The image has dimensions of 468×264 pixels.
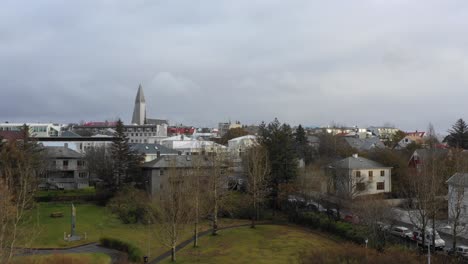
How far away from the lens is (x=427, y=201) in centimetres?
3262

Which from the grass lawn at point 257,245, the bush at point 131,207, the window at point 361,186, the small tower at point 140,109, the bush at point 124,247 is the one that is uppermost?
the small tower at point 140,109

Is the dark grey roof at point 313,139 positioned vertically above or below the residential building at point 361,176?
above

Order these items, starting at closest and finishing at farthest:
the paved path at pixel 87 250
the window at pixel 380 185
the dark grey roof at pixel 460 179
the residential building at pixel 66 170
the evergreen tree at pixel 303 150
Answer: the paved path at pixel 87 250 < the dark grey roof at pixel 460 179 < the window at pixel 380 185 < the residential building at pixel 66 170 < the evergreen tree at pixel 303 150

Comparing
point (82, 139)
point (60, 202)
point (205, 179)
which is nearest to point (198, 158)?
A: point (205, 179)

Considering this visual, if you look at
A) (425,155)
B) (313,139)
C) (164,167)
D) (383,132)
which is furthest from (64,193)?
(383,132)

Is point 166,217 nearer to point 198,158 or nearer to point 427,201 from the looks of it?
point 198,158

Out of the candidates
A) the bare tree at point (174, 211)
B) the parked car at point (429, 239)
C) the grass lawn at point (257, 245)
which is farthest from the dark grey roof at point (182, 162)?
the parked car at point (429, 239)

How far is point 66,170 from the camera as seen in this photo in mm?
63000

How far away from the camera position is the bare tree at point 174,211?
103 ft

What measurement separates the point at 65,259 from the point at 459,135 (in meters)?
73.6

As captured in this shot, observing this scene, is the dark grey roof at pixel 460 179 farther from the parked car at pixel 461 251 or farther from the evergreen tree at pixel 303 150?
the evergreen tree at pixel 303 150

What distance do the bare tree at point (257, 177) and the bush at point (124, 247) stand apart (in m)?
13.9

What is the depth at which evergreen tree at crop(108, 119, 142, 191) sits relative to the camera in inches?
2119

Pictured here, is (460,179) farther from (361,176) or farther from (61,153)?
(61,153)
